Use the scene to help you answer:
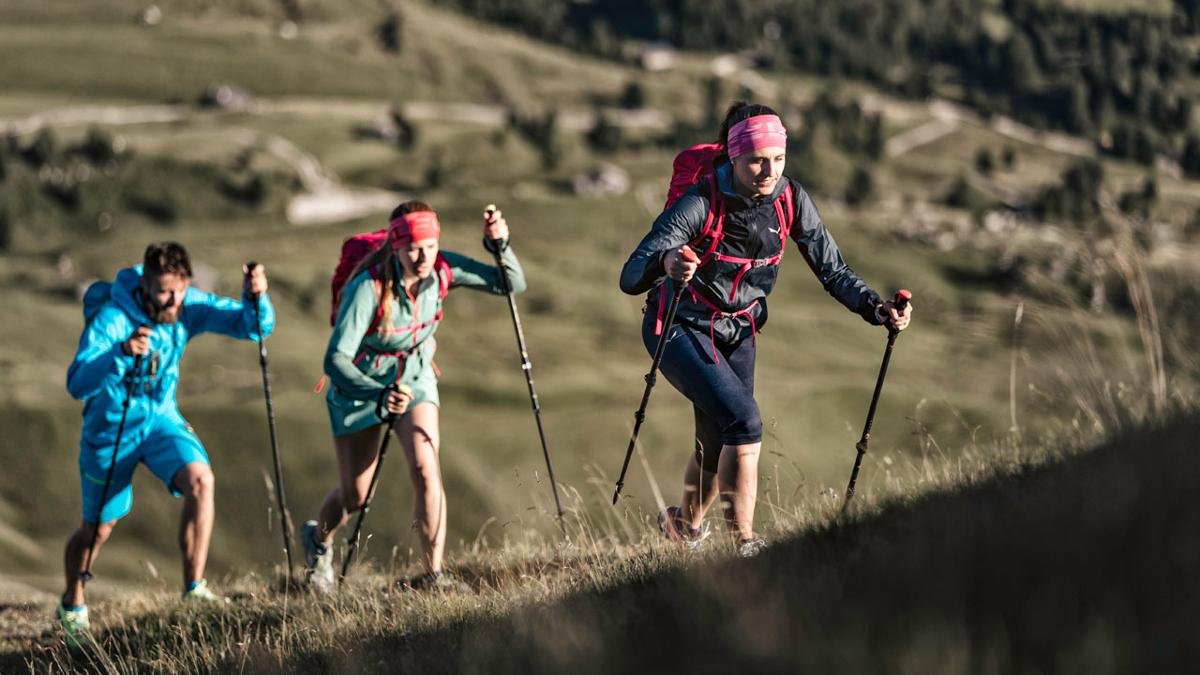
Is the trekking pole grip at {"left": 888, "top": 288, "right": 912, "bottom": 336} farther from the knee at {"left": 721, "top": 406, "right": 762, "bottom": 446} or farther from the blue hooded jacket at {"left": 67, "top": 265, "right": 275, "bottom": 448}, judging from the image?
the blue hooded jacket at {"left": 67, "top": 265, "right": 275, "bottom": 448}

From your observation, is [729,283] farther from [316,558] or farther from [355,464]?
[316,558]

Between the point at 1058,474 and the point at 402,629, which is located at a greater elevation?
the point at 1058,474

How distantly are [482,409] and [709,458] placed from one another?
72.2 m

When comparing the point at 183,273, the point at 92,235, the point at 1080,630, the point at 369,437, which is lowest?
the point at 92,235

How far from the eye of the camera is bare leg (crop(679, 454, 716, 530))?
8.59 meters

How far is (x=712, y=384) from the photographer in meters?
8.23

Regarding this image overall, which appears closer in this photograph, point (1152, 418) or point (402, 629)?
point (1152, 418)

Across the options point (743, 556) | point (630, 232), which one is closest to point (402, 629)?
point (743, 556)

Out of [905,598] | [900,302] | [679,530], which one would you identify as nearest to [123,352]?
[679,530]

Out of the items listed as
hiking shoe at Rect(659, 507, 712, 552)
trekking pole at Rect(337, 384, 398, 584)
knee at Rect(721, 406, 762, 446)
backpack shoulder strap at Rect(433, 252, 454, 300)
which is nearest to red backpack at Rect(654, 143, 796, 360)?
knee at Rect(721, 406, 762, 446)

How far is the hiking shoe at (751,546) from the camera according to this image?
6.26m

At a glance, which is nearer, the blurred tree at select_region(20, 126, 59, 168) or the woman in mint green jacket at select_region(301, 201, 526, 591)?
the woman in mint green jacket at select_region(301, 201, 526, 591)

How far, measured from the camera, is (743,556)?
6008 millimetres

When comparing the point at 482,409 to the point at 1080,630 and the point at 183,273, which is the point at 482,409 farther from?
the point at 1080,630
